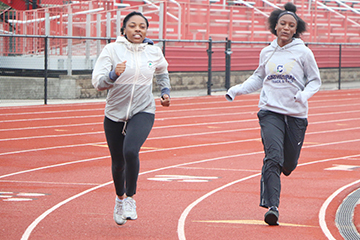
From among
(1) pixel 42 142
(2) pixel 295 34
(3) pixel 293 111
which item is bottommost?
(1) pixel 42 142

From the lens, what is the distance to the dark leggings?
536cm

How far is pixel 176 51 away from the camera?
24562 millimetres

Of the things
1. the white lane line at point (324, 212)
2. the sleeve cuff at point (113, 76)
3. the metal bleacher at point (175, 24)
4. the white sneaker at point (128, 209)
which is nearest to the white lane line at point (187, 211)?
the white sneaker at point (128, 209)

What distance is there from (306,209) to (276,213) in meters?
1.06

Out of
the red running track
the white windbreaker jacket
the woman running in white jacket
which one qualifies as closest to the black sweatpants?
the red running track

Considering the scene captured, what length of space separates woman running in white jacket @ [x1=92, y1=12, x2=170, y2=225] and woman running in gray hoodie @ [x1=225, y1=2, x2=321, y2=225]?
924mm

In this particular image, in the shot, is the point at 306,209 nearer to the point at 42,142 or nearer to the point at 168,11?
the point at 42,142

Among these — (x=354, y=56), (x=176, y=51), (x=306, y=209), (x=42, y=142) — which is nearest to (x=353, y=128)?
(x=42, y=142)

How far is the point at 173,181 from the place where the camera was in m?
8.05

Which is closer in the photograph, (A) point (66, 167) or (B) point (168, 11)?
(A) point (66, 167)

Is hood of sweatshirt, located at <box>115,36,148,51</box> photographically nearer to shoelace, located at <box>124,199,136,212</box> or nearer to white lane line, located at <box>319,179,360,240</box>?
shoelace, located at <box>124,199,136,212</box>

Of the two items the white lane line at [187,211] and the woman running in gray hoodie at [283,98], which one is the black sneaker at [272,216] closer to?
the woman running in gray hoodie at [283,98]

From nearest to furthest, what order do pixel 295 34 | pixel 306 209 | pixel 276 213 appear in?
pixel 276 213 → pixel 295 34 → pixel 306 209

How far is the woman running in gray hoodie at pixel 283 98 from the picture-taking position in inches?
222
